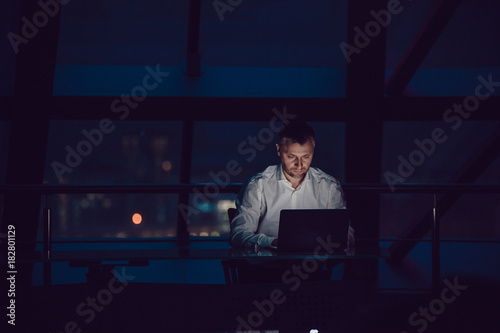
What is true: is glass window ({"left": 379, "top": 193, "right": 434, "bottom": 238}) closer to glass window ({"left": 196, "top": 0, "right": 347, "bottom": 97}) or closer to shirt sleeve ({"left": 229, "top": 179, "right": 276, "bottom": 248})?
glass window ({"left": 196, "top": 0, "right": 347, "bottom": 97})

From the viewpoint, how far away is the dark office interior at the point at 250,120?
3.96 metres

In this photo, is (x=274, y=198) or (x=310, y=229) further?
(x=274, y=198)

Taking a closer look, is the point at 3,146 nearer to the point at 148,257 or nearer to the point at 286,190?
the point at 286,190

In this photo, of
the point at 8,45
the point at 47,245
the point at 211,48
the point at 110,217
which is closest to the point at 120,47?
the point at 211,48

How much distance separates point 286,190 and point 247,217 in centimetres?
25

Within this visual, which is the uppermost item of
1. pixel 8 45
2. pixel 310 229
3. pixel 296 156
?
pixel 8 45

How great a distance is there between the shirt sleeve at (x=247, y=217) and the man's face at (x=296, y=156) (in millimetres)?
162

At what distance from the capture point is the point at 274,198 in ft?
8.17

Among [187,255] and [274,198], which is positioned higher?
[274,198]

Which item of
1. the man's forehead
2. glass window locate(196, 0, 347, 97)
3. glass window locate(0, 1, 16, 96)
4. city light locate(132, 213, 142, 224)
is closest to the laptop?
the man's forehead

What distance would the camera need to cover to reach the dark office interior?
3.96m

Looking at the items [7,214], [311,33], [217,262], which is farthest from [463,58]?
[7,214]

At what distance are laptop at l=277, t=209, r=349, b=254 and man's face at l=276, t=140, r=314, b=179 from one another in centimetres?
51

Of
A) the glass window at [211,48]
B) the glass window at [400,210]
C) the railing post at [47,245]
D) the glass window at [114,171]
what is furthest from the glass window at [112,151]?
the glass window at [400,210]
